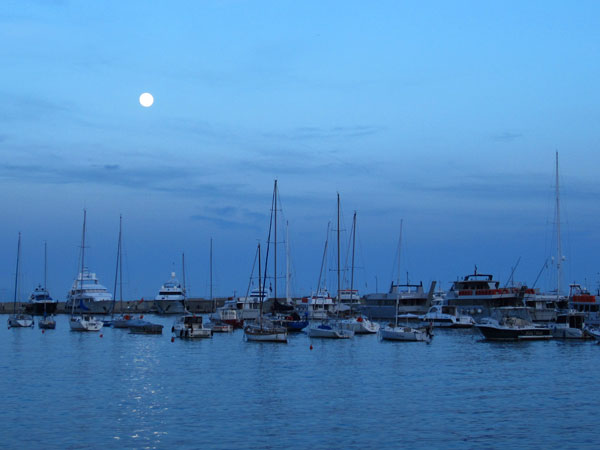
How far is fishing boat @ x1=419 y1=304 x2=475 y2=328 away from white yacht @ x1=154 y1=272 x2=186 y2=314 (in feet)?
209

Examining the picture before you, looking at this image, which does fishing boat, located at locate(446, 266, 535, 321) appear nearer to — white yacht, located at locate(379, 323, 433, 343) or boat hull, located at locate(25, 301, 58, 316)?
white yacht, located at locate(379, 323, 433, 343)

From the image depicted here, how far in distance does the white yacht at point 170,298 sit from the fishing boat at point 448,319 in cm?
6362

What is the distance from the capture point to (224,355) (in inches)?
2458

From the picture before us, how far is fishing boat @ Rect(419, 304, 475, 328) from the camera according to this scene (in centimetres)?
10188

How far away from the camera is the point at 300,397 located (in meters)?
40.5

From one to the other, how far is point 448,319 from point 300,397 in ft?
214

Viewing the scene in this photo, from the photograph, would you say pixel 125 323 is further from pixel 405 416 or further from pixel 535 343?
pixel 405 416

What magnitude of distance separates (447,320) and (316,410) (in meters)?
69.0

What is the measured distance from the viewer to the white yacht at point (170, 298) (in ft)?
507

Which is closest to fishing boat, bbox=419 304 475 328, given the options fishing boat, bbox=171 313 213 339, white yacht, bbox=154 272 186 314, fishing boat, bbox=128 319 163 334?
fishing boat, bbox=171 313 213 339

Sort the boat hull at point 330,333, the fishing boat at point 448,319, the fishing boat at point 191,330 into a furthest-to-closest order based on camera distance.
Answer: the fishing boat at point 448,319
the fishing boat at point 191,330
the boat hull at point 330,333

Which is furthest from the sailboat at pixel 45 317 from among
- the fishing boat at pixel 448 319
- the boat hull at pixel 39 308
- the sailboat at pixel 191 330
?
the fishing boat at pixel 448 319

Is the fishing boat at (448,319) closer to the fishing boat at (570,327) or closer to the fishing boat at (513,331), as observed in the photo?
the fishing boat at (570,327)

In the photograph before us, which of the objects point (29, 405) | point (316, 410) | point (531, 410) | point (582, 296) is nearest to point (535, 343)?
point (582, 296)
